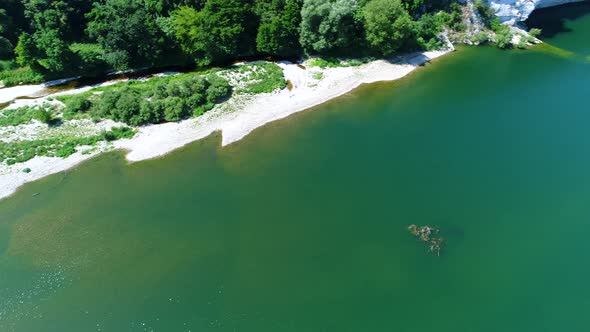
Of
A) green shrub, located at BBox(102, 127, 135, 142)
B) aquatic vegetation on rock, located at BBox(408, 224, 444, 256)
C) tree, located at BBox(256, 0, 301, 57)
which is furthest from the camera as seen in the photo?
tree, located at BBox(256, 0, 301, 57)

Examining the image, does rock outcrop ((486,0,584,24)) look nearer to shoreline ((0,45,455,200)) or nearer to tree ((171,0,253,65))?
shoreline ((0,45,455,200))

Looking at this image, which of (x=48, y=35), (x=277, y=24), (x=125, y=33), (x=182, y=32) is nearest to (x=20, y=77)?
(x=48, y=35)

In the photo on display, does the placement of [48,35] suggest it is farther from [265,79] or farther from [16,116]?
[265,79]

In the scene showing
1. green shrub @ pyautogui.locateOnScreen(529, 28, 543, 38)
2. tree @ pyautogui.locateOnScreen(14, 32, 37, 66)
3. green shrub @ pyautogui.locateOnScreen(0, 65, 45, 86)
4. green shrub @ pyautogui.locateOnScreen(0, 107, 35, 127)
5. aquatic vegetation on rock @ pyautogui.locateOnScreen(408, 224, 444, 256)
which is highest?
tree @ pyautogui.locateOnScreen(14, 32, 37, 66)

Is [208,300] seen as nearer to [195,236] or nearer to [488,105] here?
[195,236]

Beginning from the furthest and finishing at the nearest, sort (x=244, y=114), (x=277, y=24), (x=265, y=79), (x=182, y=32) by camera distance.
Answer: (x=182, y=32), (x=277, y=24), (x=265, y=79), (x=244, y=114)

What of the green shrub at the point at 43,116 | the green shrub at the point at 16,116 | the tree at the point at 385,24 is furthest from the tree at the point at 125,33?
the tree at the point at 385,24

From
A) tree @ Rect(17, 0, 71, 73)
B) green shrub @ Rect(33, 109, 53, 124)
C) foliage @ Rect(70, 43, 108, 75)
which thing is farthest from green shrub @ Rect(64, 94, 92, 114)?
foliage @ Rect(70, 43, 108, 75)
